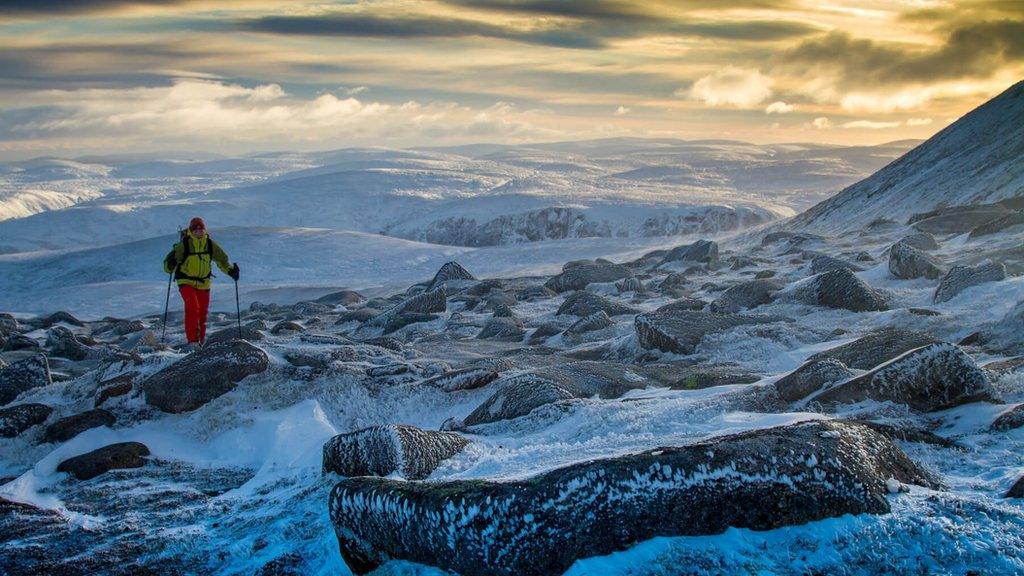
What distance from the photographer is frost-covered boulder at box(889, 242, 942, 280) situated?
50.2ft

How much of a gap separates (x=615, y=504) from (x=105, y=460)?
5.38m

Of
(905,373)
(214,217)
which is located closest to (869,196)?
(905,373)

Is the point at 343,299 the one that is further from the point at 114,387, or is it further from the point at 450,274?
the point at 114,387

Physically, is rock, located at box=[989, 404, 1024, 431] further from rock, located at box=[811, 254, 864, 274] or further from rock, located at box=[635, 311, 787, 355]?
rock, located at box=[811, 254, 864, 274]

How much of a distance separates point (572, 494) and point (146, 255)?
4697 centimetres

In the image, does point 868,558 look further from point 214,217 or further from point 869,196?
point 214,217

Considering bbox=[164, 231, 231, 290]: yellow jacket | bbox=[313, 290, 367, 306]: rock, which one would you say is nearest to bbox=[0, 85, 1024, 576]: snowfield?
bbox=[164, 231, 231, 290]: yellow jacket

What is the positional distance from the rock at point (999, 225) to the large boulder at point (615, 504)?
702 inches

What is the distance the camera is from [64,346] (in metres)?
17.5

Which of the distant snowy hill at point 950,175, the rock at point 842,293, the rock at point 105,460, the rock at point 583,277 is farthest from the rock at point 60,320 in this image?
the distant snowy hill at point 950,175

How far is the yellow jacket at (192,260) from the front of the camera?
36.8 ft

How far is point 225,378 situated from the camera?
9250mm

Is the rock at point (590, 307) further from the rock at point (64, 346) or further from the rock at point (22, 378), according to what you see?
the rock at point (64, 346)

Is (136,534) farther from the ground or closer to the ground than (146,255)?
farther from the ground
